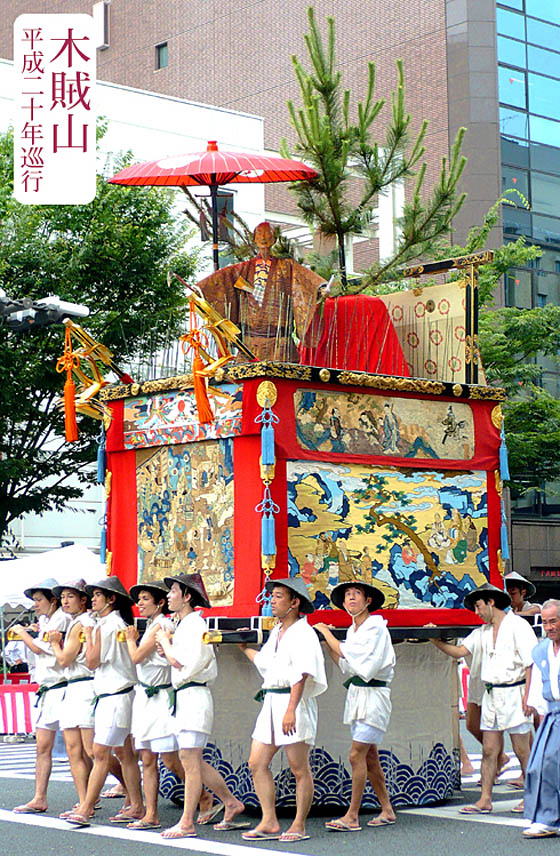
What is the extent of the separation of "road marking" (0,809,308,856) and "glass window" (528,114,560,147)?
29.5 m

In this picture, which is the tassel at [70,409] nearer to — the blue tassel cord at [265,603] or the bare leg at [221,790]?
the blue tassel cord at [265,603]

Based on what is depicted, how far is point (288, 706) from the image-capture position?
930 cm

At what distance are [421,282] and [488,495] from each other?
46.8ft

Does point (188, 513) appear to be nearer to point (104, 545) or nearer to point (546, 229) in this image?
point (104, 545)

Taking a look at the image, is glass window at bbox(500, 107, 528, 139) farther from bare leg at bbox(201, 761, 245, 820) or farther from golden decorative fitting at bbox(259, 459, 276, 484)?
bare leg at bbox(201, 761, 245, 820)

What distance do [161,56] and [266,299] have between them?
33.2 m

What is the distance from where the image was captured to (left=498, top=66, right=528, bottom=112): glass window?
1411 inches

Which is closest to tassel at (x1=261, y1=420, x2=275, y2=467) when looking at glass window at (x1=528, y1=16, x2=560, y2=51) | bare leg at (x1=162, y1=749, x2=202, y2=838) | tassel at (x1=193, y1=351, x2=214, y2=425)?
tassel at (x1=193, y1=351, x2=214, y2=425)

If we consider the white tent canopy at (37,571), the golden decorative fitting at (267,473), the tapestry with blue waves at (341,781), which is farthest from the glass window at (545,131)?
the tapestry with blue waves at (341,781)

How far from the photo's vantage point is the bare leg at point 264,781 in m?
9.49

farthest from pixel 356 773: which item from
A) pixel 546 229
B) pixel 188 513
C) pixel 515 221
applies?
pixel 546 229

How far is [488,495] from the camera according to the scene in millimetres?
12242

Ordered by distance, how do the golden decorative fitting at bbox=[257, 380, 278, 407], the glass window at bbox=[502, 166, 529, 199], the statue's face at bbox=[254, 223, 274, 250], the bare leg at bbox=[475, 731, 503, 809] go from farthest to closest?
1. the glass window at bbox=[502, 166, 529, 199]
2. the statue's face at bbox=[254, 223, 274, 250]
3. the golden decorative fitting at bbox=[257, 380, 278, 407]
4. the bare leg at bbox=[475, 731, 503, 809]

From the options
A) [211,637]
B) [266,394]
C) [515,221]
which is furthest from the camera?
[515,221]
